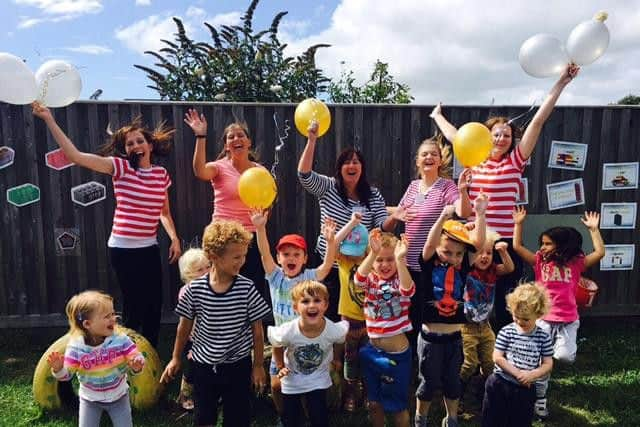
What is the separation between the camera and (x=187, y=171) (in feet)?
15.1

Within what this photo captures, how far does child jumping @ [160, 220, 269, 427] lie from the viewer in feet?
8.48

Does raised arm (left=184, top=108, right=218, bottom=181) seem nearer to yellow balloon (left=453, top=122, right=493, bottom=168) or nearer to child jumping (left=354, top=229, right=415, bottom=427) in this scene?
child jumping (left=354, top=229, right=415, bottom=427)

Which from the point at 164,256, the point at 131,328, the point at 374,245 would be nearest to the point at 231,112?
the point at 164,256

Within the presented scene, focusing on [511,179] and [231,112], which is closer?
[511,179]

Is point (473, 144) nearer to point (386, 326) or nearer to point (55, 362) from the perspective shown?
point (386, 326)

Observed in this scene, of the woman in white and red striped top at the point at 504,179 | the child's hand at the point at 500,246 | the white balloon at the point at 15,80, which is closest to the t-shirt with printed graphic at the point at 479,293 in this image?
the child's hand at the point at 500,246

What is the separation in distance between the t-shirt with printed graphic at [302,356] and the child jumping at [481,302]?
939mm

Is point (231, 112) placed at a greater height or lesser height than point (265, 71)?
lesser

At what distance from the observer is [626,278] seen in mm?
4883

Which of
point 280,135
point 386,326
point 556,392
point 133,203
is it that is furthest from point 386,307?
point 280,135

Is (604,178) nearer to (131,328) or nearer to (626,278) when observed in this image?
(626,278)

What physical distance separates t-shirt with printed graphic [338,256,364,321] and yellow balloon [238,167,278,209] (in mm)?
666

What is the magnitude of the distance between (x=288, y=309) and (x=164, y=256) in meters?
2.28

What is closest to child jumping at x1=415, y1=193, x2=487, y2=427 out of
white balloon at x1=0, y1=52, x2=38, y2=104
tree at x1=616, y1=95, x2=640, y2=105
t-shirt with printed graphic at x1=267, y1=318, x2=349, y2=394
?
t-shirt with printed graphic at x1=267, y1=318, x2=349, y2=394
